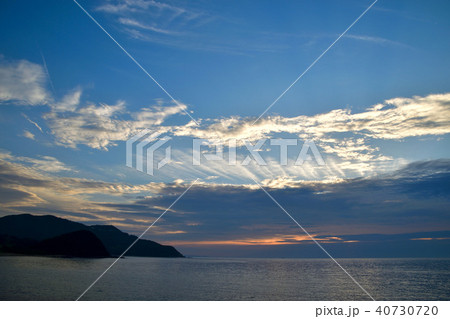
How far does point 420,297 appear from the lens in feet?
194

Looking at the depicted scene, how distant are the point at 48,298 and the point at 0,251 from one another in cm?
19646
